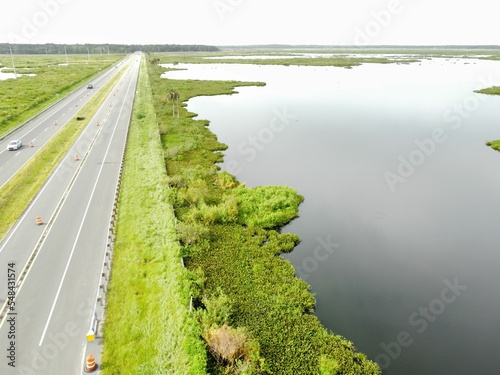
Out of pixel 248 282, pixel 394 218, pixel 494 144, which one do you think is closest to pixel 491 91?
pixel 494 144

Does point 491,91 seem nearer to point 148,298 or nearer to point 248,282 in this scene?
point 248,282

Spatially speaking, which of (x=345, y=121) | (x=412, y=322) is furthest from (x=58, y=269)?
(x=345, y=121)

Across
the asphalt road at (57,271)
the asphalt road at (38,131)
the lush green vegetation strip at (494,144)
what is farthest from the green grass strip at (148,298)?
the lush green vegetation strip at (494,144)

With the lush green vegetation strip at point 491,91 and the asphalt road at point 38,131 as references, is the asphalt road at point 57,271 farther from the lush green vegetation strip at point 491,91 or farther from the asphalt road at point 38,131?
the lush green vegetation strip at point 491,91

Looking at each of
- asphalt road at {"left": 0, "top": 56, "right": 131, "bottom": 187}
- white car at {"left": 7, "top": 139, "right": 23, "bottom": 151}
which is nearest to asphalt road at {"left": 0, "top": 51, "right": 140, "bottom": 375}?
asphalt road at {"left": 0, "top": 56, "right": 131, "bottom": 187}

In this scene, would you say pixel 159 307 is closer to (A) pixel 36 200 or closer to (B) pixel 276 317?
(B) pixel 276 317

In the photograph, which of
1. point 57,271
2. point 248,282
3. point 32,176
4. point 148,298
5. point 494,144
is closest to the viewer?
point 148,298
